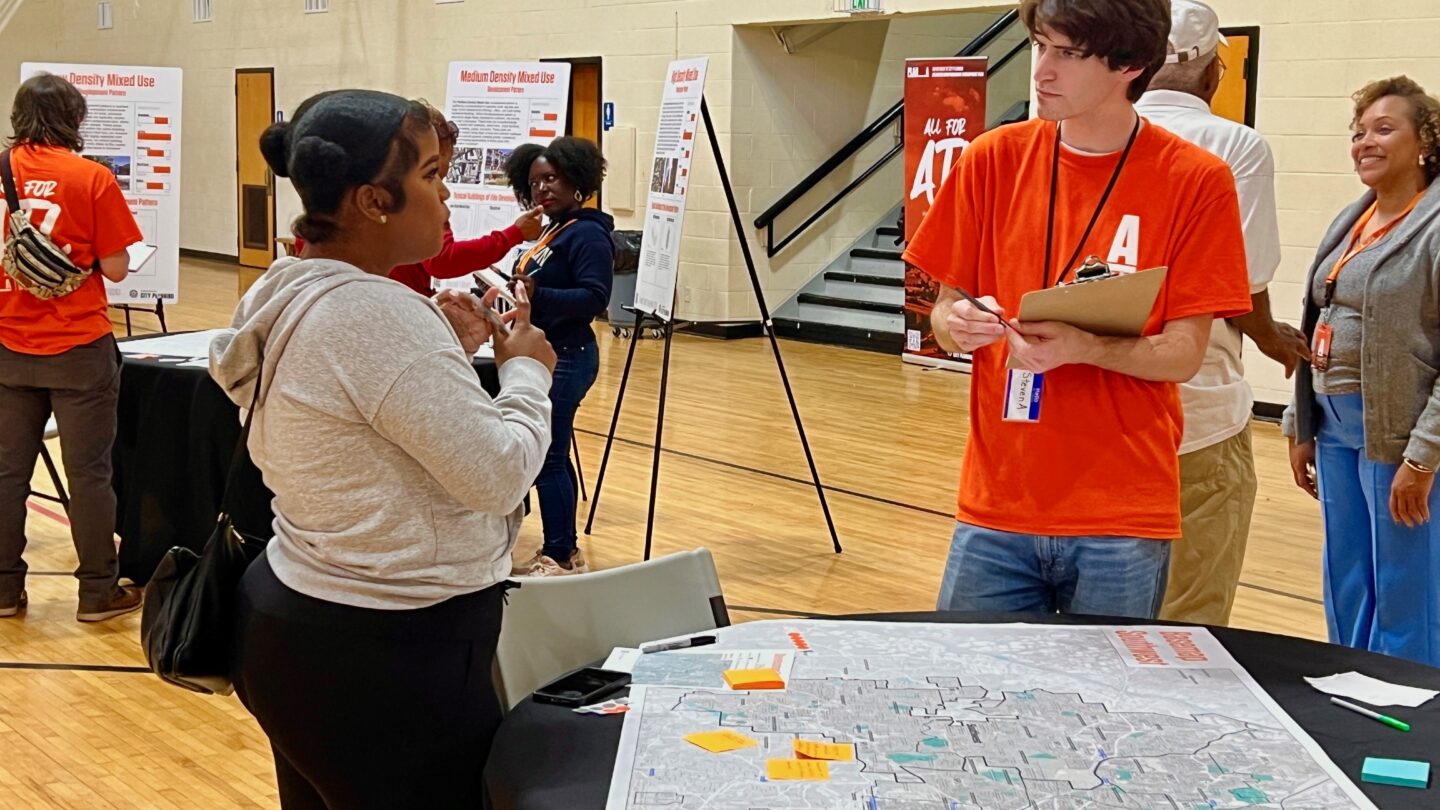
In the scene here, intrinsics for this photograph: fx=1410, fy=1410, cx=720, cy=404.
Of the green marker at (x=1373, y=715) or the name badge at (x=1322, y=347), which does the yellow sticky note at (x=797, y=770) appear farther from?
the name badge at (x=1322, y=347)

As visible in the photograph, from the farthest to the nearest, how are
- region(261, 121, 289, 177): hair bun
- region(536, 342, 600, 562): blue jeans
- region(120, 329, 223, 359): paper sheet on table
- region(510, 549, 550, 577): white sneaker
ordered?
1. region(510, 549, 550, 577): white sneaker
2. region(536, 342, 600, 562): blue jeans
3. region(120, 329, 223, 359): paper sheet on table
4. region(261, 121, 289, 177): hair bun

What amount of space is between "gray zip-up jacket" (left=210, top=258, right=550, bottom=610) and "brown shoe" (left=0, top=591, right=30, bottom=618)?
3119 millimetres

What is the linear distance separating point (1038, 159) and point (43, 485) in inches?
209

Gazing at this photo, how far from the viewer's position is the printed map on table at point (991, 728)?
5.03ft

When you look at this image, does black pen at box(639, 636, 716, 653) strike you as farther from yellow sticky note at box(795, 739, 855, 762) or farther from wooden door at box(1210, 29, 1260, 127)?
wooden door at box(1210, 29, 1260, 127)

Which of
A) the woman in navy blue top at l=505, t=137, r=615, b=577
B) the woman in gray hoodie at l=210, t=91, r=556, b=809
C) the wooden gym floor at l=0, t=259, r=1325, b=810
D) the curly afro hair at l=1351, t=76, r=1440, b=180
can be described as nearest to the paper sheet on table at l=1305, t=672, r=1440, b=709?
the woman in gray hoodie at l=210, t=91, r=556, b=809

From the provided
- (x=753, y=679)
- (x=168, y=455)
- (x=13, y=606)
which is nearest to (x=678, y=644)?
(x=753, y=679)

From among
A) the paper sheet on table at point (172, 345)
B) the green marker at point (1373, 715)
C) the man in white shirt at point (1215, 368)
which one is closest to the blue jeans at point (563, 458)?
the paper sheet on table at point (172, 345)

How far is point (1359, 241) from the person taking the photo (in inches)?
130

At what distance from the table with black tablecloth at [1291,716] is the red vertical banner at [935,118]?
23.5 feet

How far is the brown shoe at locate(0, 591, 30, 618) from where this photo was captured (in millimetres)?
4379

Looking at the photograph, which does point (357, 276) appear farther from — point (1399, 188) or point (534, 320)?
point (534, 320)

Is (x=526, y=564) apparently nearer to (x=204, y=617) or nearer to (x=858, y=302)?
(x=204, y=617)

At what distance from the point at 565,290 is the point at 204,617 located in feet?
9.79
